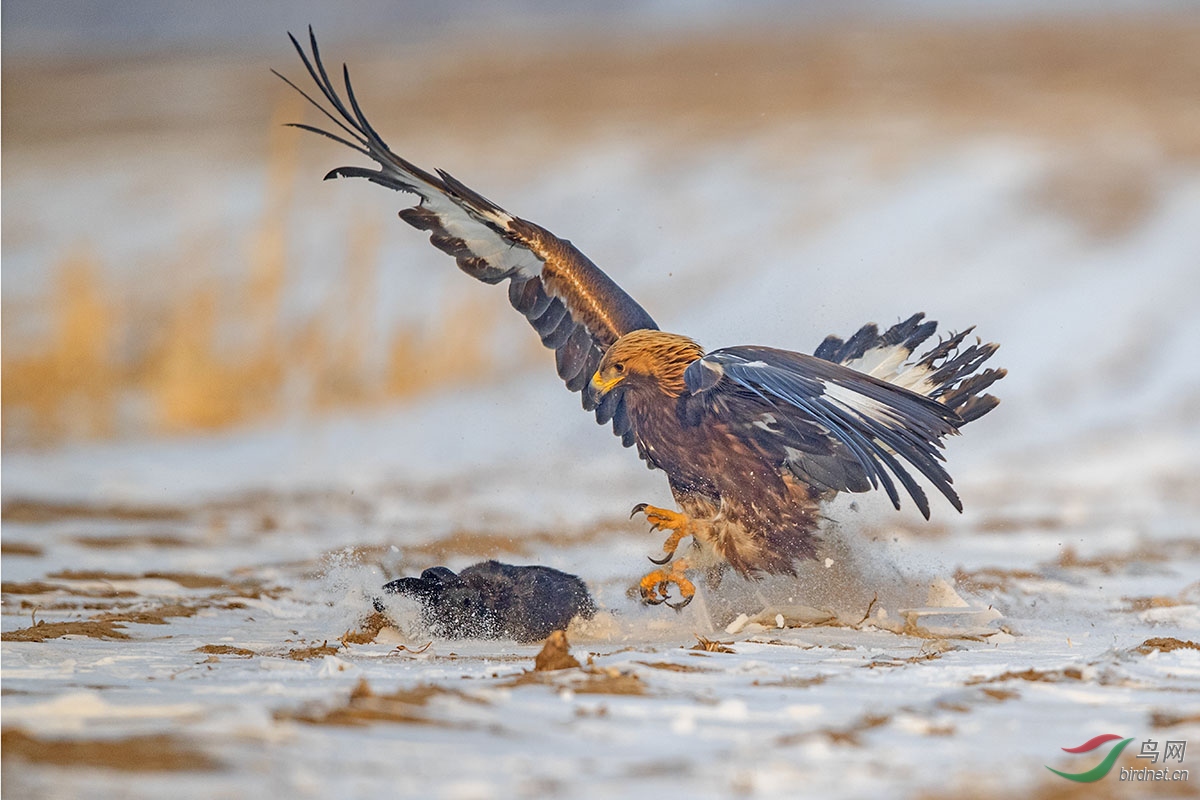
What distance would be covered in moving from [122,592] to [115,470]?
6.82 meters

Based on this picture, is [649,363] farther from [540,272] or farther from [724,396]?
[540,272]

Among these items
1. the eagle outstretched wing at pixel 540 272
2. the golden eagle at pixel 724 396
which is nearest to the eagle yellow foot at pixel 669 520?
the golden eagle at pixel 724 396

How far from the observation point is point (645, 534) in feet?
32.9

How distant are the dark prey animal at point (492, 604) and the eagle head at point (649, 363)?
3.32ft

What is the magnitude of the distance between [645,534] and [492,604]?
390 cm

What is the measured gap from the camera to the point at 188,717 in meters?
4.03

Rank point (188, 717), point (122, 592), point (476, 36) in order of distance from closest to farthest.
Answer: point (188, 717), point (122, 592), point (476, 36)

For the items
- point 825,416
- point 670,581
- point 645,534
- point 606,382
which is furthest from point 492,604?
point 645,534

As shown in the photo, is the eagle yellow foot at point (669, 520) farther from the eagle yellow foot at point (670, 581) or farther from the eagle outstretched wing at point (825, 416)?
the eagle outstretched wing at point (825, 416)

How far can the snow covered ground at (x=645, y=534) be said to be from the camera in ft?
12.7

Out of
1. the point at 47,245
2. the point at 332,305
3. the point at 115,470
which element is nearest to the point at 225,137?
the point at 47,245

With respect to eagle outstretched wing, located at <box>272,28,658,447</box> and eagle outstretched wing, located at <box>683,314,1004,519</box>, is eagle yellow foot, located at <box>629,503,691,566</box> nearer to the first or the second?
eagle outstretched wing, located at <box>683,314,1004,519</box>

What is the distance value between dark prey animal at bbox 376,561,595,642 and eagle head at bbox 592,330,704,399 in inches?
39.8

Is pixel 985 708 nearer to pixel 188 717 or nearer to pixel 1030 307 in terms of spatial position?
pixel 188 717
